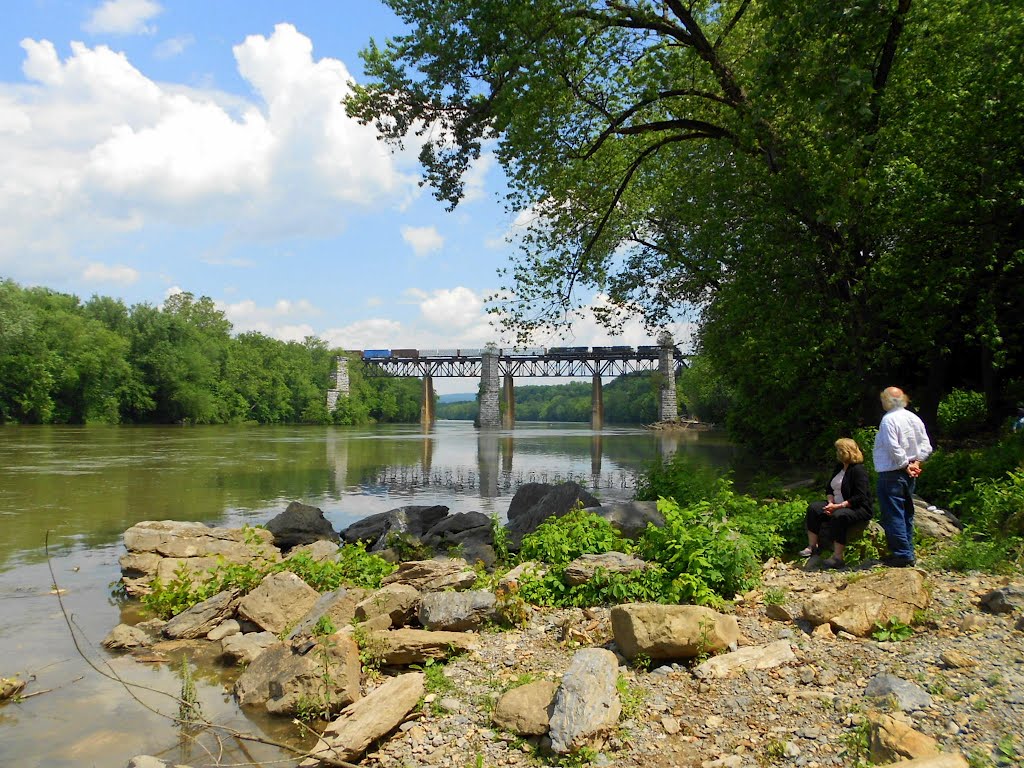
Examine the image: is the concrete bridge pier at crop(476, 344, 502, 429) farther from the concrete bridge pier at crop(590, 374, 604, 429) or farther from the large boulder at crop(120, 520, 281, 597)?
the large boulder at crop(120, 520, 281, 597)

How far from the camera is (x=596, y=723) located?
192 inches

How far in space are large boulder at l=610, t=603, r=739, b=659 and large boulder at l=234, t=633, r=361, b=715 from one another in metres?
2.47

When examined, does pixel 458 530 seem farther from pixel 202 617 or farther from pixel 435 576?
pixel 202 617

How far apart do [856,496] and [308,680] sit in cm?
634

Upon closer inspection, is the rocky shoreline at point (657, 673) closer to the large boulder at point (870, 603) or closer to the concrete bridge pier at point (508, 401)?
the large boulder at point (870, 603)

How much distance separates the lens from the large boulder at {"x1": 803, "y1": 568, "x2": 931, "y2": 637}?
589cm

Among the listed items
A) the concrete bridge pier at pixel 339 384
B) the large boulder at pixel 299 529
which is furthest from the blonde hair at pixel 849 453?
the concrete bridge pier at pixel 339 384

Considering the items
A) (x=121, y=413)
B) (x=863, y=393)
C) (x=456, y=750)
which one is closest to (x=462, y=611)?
(x=456, y=750)

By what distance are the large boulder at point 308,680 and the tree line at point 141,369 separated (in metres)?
70.6

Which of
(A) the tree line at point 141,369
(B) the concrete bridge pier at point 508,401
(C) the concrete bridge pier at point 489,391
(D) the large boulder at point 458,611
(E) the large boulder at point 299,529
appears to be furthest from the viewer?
(B) the concrete bridge pier at point 508,401

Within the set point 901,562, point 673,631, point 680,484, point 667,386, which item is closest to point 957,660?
point 673,631

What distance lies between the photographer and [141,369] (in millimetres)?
80625

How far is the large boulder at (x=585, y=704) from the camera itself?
189 inches

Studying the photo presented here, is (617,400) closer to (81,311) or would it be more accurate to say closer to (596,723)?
(81,311)
